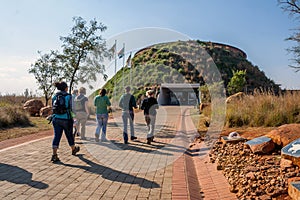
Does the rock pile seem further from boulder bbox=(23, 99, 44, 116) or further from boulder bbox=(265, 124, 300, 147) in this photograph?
boulder bbox=(23, 99, 44, 116)

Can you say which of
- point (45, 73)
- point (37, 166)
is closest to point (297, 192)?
point (37, 166)

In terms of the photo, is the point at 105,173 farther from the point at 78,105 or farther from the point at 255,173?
the point at 78,105

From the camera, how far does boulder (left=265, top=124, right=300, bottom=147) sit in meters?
5.06

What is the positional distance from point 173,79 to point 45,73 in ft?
101

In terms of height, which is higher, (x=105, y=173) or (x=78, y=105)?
(x=78, y=105)

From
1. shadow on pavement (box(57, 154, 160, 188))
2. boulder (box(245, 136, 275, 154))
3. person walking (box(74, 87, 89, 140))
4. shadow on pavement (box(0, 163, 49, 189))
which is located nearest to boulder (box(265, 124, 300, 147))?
boulder (box(245, 136, 275, 154))

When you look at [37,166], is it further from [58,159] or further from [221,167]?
[221,167]

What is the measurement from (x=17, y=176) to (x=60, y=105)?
178 centimetres

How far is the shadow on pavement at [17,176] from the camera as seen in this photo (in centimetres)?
433

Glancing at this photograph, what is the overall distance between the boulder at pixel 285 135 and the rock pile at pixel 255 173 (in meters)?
0.19

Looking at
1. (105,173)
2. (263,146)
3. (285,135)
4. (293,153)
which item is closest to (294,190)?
(293,153)

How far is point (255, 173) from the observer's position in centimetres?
410

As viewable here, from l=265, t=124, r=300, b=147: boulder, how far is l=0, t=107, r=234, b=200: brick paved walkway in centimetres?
139

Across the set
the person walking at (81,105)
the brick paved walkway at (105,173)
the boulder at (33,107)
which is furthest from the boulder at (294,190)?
the boulder at (33,107)
